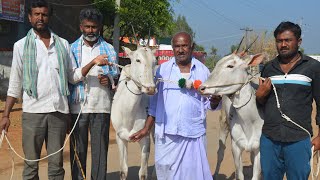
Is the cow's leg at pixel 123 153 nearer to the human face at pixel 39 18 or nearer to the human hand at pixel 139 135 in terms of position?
the human hand at pixel 139 135

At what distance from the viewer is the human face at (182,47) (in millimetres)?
3740

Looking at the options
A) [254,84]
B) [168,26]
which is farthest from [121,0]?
[254,84]

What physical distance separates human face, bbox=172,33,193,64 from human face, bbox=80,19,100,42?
0.99 metres

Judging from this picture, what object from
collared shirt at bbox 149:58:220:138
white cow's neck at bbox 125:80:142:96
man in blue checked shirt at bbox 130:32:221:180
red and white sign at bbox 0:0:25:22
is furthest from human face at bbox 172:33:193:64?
red and white sign at bbox 0:0:25:22

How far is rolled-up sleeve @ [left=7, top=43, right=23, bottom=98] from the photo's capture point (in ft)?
12.6

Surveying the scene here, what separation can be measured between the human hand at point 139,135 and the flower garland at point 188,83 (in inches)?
28.9

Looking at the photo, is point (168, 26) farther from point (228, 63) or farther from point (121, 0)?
point (228, 63)

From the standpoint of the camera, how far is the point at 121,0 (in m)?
16.7

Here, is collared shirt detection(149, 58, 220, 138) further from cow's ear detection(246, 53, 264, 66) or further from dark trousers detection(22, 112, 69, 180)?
dark trousers detection(22, 112, 69, 180)

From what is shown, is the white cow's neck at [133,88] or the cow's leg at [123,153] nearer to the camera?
the white cow's neck at [133,88]

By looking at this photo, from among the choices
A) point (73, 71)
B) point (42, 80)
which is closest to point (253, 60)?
point (73, 71)

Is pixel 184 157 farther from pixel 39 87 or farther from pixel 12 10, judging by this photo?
pixel 12 10

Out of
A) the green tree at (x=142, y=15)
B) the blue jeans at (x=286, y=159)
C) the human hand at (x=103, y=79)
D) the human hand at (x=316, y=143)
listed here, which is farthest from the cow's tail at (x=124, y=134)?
the green tree at (x=142, y=15)

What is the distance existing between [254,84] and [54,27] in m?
13.5
